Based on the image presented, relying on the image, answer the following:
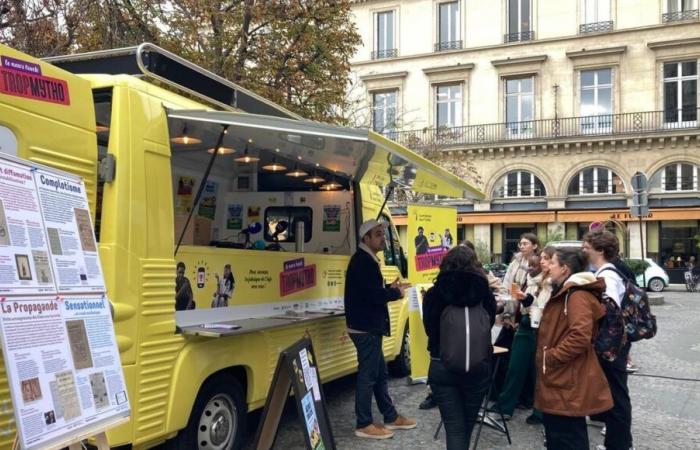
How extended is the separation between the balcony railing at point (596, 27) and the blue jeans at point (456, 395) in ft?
97.3

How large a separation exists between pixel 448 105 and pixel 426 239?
26.4 meters

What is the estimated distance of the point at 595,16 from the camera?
29.6m

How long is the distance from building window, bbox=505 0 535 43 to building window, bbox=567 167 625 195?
756 centimetres

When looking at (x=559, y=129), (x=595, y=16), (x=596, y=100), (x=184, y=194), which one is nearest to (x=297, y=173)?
(x=184, y=194)

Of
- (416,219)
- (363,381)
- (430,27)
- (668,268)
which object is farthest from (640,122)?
(363,381)

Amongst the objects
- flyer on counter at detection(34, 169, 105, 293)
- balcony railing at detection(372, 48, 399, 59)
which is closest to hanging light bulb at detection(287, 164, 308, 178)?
flyer on counter at detection(34, 169, 105, 293)

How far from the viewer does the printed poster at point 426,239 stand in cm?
687

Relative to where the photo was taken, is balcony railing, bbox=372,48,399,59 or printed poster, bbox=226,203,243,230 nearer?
printed poster, bbox=226,203,243,230

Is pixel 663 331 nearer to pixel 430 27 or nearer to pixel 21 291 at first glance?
pixel 21 291

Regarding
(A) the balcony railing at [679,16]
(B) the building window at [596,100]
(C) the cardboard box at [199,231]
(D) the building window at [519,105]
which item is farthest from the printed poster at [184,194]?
(A) the balcony railing at [679,16]

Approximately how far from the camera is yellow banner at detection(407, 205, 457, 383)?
6.82 meters

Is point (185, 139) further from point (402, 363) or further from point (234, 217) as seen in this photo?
point (402, 363)

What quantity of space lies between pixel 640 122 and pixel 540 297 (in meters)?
26.9

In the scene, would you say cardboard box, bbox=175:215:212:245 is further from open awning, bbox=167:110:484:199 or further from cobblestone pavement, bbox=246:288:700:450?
cobblestone pavement, bbox=246:288:700:450
